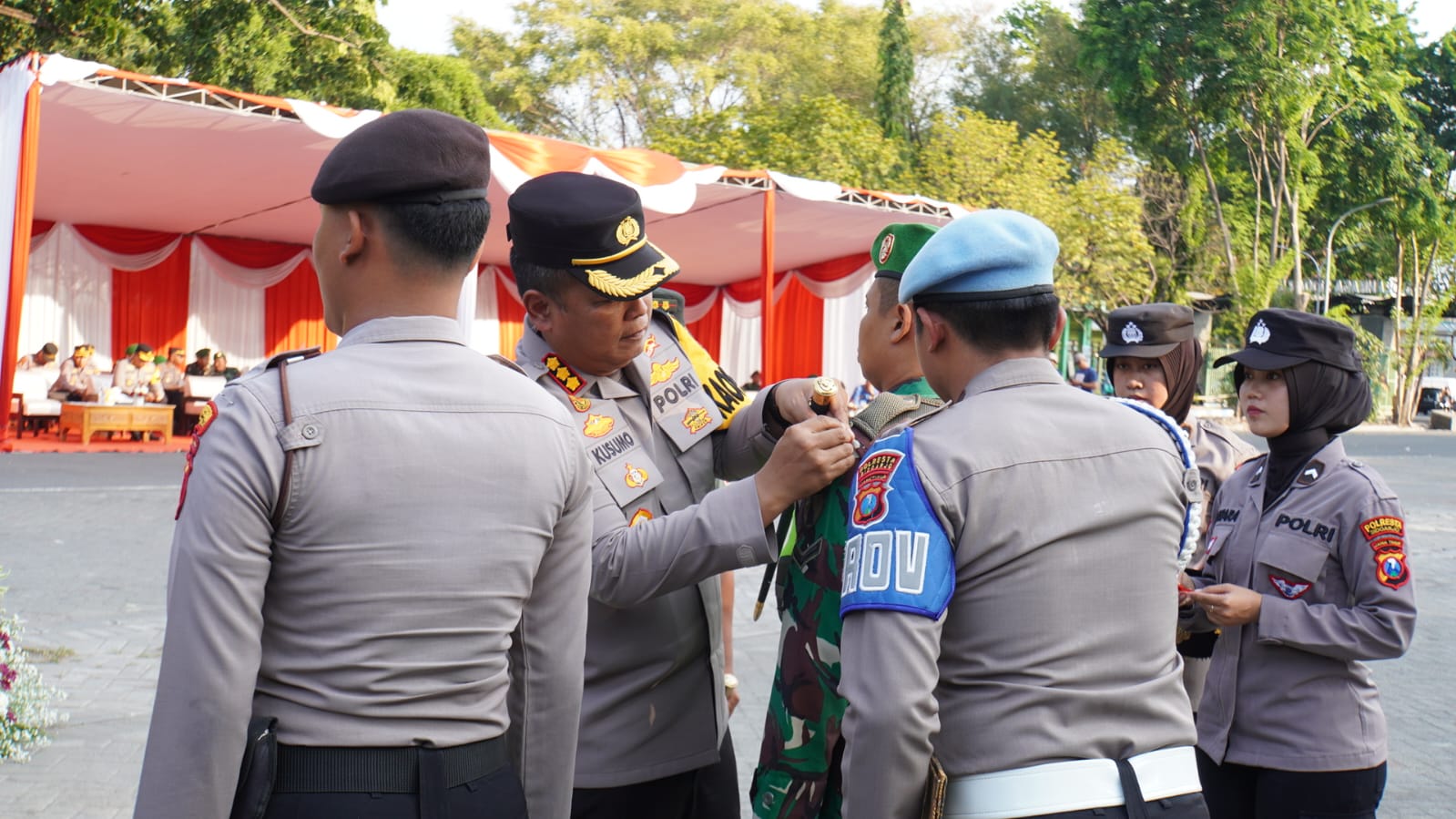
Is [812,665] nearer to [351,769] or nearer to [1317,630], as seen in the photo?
[351,769]

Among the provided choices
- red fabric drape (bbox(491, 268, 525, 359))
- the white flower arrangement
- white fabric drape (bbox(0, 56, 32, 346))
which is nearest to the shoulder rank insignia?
the white flower arrangement

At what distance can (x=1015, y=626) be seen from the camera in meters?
1.67

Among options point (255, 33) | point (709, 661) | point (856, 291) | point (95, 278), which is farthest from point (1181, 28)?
point (709, 661)

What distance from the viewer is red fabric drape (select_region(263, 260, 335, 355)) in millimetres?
22641

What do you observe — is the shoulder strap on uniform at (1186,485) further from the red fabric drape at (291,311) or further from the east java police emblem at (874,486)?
the red fabric drape at (291,311)

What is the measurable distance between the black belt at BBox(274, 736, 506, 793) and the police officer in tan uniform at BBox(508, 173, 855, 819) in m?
0.61

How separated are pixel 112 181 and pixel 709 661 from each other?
16614 millimetres

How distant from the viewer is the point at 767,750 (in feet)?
6.66

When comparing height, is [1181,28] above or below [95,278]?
above

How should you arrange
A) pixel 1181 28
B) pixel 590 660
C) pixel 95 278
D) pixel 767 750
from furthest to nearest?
pixel 1181 28 → pixel 95 278 → pixel 590 660 → pixel 767 750

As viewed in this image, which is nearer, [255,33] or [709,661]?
[709,661]

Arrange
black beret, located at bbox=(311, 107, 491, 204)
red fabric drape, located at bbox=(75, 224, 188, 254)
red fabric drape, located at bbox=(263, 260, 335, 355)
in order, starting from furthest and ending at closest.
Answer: red fabric drape, located at bbox=(263, 260, 335, 355) → red fabric drape, located at bbox=(75, 224, 188, 254) → black beret, located at bbox=(311, 107, 491, 204)

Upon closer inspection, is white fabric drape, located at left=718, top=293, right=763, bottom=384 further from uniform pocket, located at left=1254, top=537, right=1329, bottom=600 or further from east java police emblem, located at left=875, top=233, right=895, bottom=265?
east java police emblem, located at left=875, top=233, right=895, bottom=265

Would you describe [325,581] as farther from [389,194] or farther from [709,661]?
[709,661]
